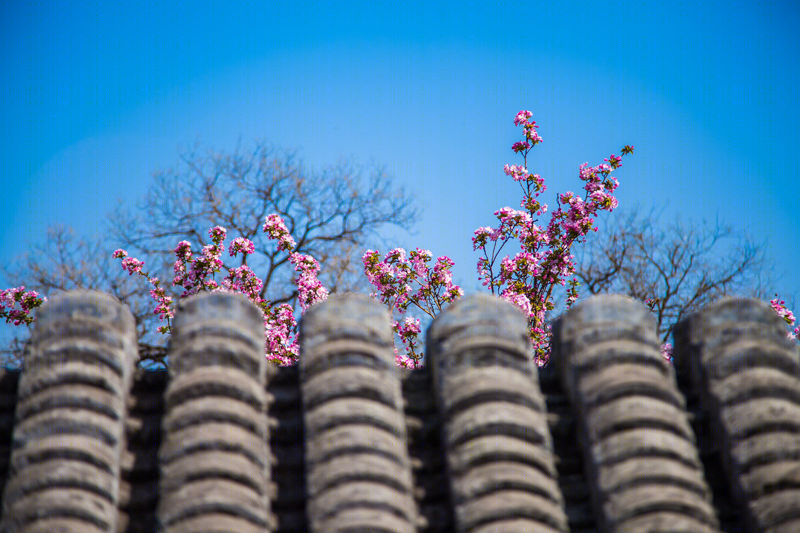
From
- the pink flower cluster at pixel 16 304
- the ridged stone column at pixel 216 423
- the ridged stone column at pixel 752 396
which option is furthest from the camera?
the pink flower cluster at pixel 16 304

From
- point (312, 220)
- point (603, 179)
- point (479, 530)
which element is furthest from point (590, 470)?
point (312, 220)

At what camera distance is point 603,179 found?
9344mm

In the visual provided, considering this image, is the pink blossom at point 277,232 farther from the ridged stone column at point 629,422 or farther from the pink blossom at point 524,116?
the ridged stone column at point 629,422

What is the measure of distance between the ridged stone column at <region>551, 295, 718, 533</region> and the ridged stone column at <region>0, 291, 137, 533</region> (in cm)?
184

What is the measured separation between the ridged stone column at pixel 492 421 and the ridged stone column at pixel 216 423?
0.74 m

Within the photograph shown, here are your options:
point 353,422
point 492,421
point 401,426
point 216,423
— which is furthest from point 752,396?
point 216,423

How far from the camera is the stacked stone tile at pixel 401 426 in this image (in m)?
3.04

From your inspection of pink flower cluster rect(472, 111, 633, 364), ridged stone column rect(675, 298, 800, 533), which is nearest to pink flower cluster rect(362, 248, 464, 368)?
pink flower cluster rect(472, 111, 633, 364)

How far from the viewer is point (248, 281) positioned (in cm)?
993

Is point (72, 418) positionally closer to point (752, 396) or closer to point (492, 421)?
point (492, 421)

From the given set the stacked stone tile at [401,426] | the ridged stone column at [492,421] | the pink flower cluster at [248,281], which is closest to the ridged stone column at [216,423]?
the stacked stone tile at [401,426]

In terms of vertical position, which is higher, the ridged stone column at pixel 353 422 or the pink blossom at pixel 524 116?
the pink blossom at pixel 524 116

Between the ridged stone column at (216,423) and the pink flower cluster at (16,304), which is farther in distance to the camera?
the pink flower cluster at (16,304)

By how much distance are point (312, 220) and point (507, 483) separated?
41.1 ft
